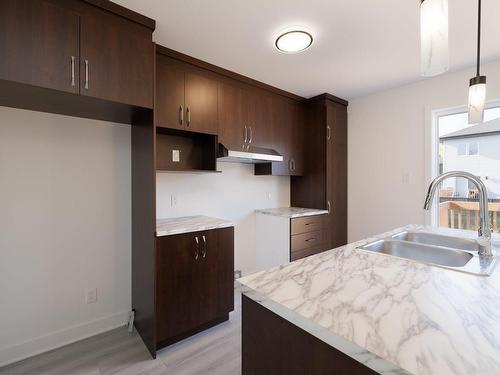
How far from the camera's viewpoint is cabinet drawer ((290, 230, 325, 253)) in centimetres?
286

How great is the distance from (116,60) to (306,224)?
242 cm

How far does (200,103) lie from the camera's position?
2330 mm

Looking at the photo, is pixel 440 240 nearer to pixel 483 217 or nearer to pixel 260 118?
pixel 483 217

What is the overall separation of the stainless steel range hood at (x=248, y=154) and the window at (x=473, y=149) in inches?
79.0

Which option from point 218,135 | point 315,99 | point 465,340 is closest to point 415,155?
point 315,99

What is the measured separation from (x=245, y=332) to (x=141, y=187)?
4.79 ft

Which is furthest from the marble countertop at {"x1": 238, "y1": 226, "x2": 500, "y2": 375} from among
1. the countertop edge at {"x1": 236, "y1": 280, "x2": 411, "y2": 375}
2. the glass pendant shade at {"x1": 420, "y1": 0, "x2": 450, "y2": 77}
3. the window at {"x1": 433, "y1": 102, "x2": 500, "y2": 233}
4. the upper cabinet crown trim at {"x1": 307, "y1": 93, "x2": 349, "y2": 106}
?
the upper cabinet crown trim at {"x1": 307, "y1": 93, "x2": 349, "y2": 106}

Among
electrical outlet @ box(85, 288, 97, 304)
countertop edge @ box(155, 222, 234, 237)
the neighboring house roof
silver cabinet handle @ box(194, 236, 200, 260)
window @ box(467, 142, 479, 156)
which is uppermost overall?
the neighboring house roof

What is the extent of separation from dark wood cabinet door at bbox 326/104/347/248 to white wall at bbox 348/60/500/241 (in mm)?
110

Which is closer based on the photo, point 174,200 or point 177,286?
point 177,286

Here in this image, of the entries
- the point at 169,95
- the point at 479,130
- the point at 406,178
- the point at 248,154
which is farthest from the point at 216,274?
the point at 479,130

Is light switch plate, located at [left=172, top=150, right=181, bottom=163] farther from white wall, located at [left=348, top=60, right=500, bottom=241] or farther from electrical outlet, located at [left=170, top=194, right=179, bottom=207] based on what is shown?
white wall, located at [left=348, top=60, right=500, bottom=241]

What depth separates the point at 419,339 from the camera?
57 cm

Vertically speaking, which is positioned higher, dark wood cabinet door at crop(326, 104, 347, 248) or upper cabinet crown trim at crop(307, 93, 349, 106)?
upper cabinet crown trim at crop(307, 93, 349, 106)
